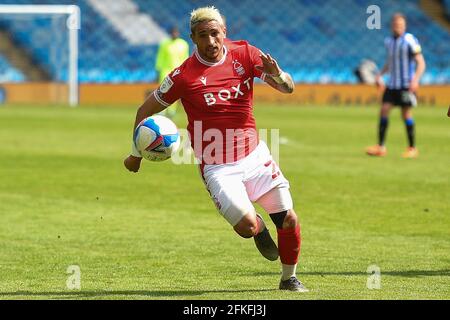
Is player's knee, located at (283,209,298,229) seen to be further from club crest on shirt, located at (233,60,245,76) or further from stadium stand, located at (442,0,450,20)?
stadium stand, located at (442,0,450,20)

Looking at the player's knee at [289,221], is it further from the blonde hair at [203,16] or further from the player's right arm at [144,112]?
the blonde hair at [203,16]

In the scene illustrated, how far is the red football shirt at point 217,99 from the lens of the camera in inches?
284

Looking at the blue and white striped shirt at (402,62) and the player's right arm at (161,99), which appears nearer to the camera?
the player's right arm at (161,99)

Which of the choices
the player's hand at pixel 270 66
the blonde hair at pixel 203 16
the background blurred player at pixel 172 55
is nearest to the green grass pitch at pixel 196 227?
the player's hand at pixel 270 66

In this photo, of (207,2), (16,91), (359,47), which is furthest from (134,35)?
(359,47)

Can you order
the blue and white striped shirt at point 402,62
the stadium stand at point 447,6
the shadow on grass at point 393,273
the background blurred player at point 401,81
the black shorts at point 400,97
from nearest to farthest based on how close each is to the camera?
the shadow on grass at point 393,273
the background blurred player at point 401,81
the black shorts at point 400,97
the blue and white striped shirt at point 402,62
the stadium stand at point 447,6

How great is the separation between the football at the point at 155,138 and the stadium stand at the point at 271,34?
33.2 metres

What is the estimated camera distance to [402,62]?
60.8 feet

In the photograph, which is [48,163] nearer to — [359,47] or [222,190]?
[222,190]

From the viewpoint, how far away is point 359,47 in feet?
139

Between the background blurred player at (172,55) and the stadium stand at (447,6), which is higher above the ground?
the stadium stand at (447,6)

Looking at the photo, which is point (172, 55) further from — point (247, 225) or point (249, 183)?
point (247, 225)

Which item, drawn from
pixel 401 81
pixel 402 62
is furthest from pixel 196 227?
pixel 402 62

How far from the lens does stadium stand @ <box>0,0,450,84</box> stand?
41.4 m
